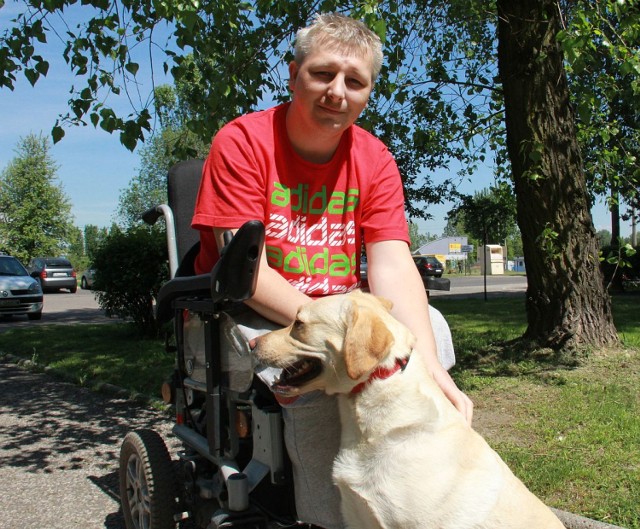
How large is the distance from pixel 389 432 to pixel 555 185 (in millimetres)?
4934

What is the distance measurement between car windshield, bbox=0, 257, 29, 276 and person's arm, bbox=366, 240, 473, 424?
664 inches

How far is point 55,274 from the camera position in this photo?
31.9m

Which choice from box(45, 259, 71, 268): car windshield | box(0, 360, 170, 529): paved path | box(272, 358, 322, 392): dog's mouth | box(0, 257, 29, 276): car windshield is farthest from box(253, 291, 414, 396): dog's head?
box(45, 259, 71, 268): car windshield

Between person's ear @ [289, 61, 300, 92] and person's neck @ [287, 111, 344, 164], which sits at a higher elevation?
person's ear @ [289, 61, 300, 92]

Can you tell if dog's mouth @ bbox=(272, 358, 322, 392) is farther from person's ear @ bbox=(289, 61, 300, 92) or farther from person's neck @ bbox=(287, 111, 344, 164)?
person's ear @ bbox=(289, 61, 300, 92)

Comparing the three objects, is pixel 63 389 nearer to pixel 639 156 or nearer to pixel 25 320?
pixel 639 156

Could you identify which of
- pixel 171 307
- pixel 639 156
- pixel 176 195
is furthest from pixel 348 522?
pixel 639 156

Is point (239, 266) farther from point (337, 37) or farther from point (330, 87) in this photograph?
point (337, 37)

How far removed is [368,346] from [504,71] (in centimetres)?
547

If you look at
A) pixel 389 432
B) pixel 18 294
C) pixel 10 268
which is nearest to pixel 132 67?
pixel 389 432

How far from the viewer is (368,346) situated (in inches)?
79.1

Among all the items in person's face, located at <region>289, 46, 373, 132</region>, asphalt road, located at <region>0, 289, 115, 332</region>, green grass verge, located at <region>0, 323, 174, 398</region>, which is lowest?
asphalt road, located at <region>0, 289, 115, 332</region>

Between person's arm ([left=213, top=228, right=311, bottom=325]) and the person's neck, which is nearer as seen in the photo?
person's arm ([left=213, top=228, right=311, bottom=325])

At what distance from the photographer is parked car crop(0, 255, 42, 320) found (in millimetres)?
16359
